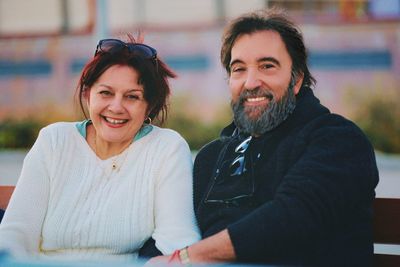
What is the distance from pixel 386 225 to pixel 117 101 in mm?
1213

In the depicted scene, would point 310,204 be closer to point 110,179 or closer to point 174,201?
point 174,201

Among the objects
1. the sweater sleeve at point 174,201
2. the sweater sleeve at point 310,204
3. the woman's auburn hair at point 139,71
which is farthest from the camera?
the woman's auburn hair at point 139,71

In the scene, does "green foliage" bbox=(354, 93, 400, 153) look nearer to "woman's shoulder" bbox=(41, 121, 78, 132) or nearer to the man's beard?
the man's beard

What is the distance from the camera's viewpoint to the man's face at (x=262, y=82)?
2695 millimetres

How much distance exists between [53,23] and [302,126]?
7336 millimetres

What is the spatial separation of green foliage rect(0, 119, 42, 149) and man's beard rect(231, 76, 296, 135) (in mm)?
6764

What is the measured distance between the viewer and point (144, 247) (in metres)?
2.75

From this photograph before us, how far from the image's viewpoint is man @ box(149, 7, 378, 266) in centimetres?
A: 233

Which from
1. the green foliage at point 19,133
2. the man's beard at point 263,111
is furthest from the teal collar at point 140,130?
the green foliage at point 19,133

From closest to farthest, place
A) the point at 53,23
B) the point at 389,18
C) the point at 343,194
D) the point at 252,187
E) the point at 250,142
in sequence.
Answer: the point at 343,194, the point at 252,187, the point at 250,142, the point at 389,18, the point at 53,23

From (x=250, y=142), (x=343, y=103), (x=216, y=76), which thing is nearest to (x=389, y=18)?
(x=343, y=103)

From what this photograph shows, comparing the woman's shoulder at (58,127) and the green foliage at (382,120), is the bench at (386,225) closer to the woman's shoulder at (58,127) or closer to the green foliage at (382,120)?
the woman's shoulder at (58,127)

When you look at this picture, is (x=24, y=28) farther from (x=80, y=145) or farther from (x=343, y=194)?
(x=343, y=194)

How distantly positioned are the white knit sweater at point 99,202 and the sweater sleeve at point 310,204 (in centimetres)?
35
